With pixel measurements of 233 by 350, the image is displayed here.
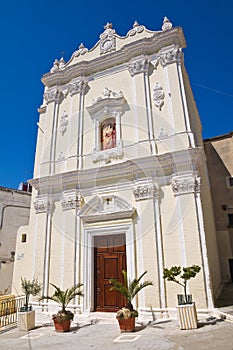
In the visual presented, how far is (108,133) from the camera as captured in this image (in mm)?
12102

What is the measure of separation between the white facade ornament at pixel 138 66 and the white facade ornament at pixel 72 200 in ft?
19.3

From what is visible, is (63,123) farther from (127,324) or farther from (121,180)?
(127,324)

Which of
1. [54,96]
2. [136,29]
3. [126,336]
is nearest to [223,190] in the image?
[136,29]

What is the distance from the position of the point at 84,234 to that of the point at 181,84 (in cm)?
714

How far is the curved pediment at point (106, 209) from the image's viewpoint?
32.6 feet

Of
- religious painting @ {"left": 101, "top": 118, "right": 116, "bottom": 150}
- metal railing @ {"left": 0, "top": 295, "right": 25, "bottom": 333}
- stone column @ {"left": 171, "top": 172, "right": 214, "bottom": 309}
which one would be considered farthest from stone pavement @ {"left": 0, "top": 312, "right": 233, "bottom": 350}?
religious painting @ {"left": 101, "top": 118, "right": 116, "bottom": 150}

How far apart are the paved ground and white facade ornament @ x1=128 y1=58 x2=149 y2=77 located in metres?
9.68

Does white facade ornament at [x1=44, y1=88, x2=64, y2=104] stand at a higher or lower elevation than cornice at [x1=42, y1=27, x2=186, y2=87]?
lower

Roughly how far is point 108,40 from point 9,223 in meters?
12.3

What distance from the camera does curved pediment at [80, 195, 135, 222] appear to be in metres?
9.94

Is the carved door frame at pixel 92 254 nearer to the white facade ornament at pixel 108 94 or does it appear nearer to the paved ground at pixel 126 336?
the paved ground at pixel 126 336

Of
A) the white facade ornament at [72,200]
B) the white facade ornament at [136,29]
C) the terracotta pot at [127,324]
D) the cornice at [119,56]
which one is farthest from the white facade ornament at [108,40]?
the terracotta pot at [127,324]

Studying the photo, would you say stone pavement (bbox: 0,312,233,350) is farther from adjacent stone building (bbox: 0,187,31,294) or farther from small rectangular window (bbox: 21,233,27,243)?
adjacent stone building (bbox: 0,187,31,294)

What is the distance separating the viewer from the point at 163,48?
1173cm
